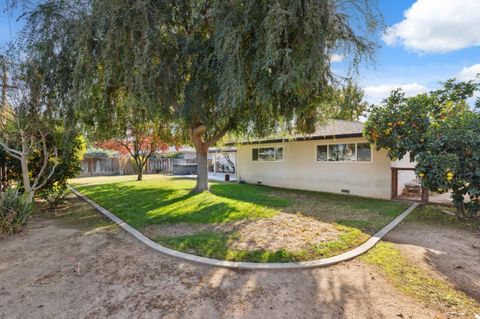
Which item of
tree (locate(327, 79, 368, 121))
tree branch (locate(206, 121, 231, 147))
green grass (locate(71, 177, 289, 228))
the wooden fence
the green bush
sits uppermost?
tree (locate(327, 79, 368, 121))

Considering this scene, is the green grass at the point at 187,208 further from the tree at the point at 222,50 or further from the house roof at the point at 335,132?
the house roof at the point at 335,132

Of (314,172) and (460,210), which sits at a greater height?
(314,172)

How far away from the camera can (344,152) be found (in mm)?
12180

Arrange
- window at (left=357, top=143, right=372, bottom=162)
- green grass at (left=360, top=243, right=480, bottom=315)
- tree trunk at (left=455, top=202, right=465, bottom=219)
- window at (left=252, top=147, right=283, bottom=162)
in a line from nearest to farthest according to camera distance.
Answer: green grass at (left=360, top=243, right=480, bottom=315)
tree trunk at (left=455, top=202, right=465, bottom=219)
window at (left=357, top=143, right=372, bottom=162)
window at (left=252, top=147, right=283, bottom=162)

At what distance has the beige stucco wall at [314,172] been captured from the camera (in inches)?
436

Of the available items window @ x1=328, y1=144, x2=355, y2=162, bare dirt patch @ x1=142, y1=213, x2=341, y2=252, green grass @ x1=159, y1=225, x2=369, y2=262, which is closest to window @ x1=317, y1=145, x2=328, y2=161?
window @ x1=328, y1=144, x2=355, y2=162

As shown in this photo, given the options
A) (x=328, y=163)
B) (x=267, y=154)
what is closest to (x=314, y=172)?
(x=328, y=163)

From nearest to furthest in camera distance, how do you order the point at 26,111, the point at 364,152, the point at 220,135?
the point at 26,111 < the point at 220,135 < the point at 364,152

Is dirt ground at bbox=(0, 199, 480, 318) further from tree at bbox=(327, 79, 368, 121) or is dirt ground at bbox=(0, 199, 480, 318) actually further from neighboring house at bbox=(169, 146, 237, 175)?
neighboring house at bbox=(169, 146, 237, 175)

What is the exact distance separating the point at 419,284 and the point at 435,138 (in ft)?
16.2

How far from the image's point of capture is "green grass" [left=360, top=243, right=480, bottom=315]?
10.6ft

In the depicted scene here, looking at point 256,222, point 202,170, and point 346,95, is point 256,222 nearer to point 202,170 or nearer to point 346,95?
point 346,95

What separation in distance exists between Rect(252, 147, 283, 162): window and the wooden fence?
1519 cm

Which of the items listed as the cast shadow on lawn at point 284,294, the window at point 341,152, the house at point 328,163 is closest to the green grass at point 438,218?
the house at point 328,163
